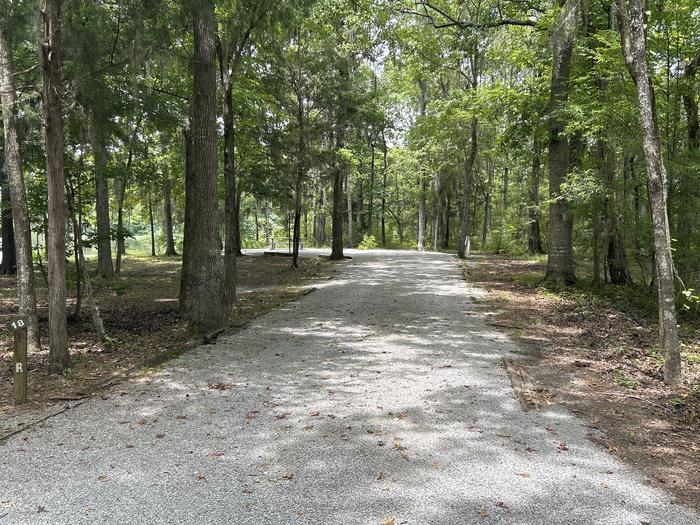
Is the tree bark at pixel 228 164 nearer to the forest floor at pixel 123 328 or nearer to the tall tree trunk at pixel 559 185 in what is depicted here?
the forest floor at pixel 123 328

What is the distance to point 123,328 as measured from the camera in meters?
8.26

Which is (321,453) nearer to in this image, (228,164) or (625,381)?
(625,381)

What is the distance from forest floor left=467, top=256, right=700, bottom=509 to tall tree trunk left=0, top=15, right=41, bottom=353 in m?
6.58

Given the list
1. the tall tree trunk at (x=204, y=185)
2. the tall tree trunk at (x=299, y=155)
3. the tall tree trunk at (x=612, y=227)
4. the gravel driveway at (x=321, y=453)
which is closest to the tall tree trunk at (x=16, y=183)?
the tall tree trunk at (x=204, y=185)

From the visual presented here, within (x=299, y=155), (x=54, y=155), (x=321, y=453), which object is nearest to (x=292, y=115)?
(x=299, y=155)

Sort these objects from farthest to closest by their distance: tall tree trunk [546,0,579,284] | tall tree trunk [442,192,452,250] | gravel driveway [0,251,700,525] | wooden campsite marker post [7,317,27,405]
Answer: tall tree trunk [442,192,452,250] → tall tree trunk [546,0,579,284] → wooden campsite marker post [7,317,27,405] → gravel driveway [0,251,700,525]

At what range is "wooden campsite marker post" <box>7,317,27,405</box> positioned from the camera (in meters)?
4.49

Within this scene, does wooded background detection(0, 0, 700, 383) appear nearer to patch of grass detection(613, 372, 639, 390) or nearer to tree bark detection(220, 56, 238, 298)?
tree bark detection(220, 56, 238, 298)

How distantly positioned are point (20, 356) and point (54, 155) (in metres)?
2.21

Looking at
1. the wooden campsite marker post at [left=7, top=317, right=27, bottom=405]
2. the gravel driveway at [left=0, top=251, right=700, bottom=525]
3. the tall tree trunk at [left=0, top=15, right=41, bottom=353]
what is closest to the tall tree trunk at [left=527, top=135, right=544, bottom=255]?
the gravel driveway at [left=0, top=251, right=700, bottom=525]

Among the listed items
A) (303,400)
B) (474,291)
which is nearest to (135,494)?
(303,400)

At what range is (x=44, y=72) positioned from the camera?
17.3 feet

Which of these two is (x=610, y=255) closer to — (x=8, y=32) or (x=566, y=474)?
(x=566, y=474)

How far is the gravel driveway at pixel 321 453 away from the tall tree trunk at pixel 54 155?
146 cm
